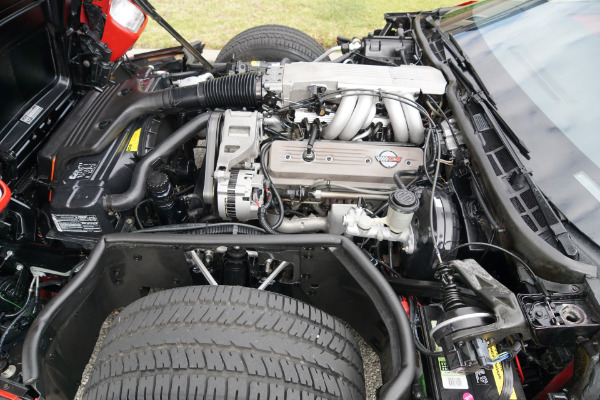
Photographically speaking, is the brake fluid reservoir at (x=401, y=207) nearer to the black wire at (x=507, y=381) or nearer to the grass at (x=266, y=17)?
the black wire at (x=507, y=381)

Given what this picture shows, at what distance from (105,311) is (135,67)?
5.72 ft

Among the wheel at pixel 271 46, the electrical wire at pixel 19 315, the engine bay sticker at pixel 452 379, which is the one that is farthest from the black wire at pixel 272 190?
the wheel at pixel 271 46

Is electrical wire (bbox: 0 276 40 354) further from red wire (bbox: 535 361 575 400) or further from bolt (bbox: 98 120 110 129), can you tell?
red wire (bbox: 535 361 575 400)

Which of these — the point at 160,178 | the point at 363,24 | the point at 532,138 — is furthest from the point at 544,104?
the point at 363,24

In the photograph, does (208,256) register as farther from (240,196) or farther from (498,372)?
(498,372)

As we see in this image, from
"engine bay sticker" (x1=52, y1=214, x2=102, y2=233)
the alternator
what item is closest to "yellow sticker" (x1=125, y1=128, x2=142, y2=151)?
"engine bay sticker" (x1=52, y1=214, x2=102, y2=233)

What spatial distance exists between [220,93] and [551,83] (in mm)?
1495

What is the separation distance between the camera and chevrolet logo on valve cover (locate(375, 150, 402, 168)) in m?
1.85

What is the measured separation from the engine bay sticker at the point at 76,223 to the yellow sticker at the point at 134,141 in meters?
0.39

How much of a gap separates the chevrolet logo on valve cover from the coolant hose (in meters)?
0.84

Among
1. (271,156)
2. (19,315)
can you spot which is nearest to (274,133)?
(271,156)

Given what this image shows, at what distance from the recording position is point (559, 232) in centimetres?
131

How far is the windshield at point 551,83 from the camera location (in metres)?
1.44

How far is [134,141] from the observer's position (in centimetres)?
201
